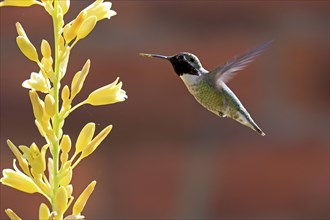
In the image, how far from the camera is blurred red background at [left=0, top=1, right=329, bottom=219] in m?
1.25

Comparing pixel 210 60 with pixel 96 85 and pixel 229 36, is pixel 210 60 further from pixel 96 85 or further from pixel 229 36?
pixel 96 85

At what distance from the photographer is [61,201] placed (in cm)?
42

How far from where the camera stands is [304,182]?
1315 millimetres

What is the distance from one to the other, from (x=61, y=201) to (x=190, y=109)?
0.87m

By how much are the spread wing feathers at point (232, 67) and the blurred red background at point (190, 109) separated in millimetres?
569

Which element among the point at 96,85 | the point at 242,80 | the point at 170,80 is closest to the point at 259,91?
the point at 242,80

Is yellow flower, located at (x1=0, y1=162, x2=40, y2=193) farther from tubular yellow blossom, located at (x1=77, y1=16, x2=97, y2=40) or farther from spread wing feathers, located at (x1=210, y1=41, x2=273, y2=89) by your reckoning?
spread wing feathers, located at (x1=210, y1=41, x2=273, y2=89)

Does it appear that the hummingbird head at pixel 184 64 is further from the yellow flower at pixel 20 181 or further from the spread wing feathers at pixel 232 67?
the yellow flower at pixel 20 181

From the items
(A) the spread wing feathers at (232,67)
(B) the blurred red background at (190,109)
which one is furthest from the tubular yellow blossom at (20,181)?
(B) the blurred red background at (190,109)

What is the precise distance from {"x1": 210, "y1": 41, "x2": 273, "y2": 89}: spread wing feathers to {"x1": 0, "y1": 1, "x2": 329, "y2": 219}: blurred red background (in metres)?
0.57

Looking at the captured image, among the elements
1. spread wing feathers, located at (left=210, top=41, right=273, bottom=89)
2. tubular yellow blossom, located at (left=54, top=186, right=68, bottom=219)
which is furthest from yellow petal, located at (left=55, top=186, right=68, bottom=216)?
spread wing feathers, located at (left=210, top=41, right=273, bottom=89)

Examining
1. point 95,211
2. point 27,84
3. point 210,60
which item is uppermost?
point 210,60

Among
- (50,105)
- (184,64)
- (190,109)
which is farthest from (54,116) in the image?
(190,109)

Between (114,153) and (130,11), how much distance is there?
22cm
